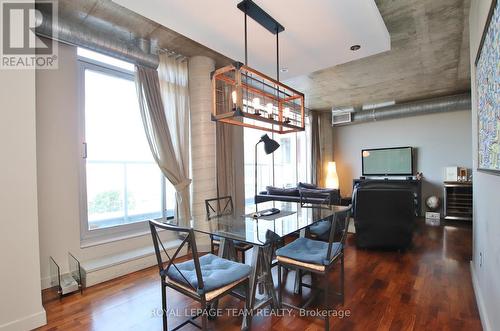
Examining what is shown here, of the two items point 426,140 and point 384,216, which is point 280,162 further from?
point 426,140

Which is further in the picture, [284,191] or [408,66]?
[284,191]

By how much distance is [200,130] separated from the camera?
3436mm

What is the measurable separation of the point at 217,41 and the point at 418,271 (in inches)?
128

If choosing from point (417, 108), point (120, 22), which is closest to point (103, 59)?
point (120, 22)

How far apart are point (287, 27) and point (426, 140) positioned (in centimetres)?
528

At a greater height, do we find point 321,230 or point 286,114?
point 286,114

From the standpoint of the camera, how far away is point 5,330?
1.70m

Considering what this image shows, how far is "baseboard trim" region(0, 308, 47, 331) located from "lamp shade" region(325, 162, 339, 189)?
19.9ft

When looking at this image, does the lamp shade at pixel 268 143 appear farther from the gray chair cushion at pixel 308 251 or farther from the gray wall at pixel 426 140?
the gray wall at pixel 426 140

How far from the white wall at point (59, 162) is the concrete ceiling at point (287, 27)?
1.22 meters

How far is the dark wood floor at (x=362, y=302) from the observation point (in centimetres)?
182

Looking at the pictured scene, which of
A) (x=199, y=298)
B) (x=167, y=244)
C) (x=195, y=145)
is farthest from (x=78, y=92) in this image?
(x=199, y=298)

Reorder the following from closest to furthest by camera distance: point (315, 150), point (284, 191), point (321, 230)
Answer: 1. point (321, 230)
2. point (284, 191)
3. point (315, 150)
